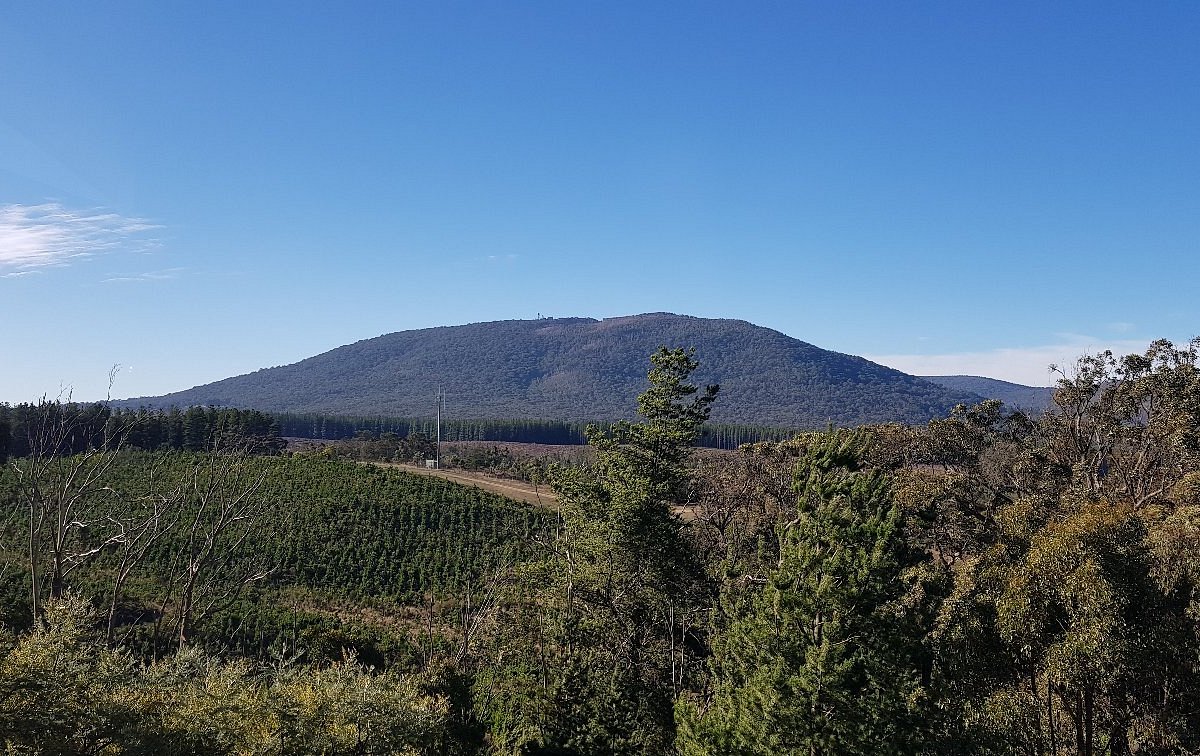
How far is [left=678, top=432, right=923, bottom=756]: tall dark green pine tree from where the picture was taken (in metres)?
13.3

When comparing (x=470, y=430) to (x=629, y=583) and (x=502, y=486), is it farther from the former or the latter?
(x=629, y=583)

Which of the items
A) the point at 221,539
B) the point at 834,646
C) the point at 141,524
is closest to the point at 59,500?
the point at 141,524

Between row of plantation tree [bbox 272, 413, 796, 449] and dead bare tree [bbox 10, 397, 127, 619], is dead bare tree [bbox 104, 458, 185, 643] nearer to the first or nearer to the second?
dead bare tree [bbox 10, 397, 127, 619]

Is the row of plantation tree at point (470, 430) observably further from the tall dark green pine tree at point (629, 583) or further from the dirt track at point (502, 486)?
the tall dark green pine tree at point (629, 583)

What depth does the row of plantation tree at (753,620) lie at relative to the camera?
12.9 m

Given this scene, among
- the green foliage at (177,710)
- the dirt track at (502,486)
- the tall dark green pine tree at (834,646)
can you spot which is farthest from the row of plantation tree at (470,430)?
the green foliage at (177,710)

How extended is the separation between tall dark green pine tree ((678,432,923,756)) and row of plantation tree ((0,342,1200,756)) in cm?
5

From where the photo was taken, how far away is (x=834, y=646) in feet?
43.6

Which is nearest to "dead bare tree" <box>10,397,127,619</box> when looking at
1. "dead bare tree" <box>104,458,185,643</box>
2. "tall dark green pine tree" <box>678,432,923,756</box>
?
"dead bare tree" <box>104,458,185,643</box>

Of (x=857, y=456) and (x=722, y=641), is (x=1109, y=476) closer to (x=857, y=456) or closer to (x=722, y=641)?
(x=857, y=456)

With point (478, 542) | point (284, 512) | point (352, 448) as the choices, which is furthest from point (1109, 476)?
point (352, 448)

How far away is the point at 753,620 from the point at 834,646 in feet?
6.08

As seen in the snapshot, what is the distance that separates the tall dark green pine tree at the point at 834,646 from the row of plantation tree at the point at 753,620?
0.05 metres

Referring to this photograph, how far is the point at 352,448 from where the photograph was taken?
91688 millimetres
